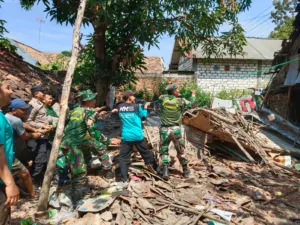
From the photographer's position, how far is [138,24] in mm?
7121

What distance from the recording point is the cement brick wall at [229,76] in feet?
64.7

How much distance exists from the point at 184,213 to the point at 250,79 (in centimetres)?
1807

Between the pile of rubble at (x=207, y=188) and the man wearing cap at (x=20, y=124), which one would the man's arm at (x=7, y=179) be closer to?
the man wearing cap at (x=20, y=124)

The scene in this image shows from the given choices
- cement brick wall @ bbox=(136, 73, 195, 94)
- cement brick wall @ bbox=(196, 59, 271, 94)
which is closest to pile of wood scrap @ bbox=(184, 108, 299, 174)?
cement brick wall @ bbox=(136, 73, 195, 94)

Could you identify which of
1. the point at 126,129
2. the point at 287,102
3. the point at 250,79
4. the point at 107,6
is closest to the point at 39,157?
the point at 126,129

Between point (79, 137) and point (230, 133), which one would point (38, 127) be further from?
point (230, 133)

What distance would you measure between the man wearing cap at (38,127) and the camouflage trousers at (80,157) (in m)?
0.35

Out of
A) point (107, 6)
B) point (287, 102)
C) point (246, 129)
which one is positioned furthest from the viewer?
point (287, 102)

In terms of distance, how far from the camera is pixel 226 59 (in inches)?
766

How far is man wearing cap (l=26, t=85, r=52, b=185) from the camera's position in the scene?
4.68 meters

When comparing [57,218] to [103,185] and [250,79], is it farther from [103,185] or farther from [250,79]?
[250,79]

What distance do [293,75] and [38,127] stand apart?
8.00m

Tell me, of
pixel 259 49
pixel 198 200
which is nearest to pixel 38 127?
pixel 198 200

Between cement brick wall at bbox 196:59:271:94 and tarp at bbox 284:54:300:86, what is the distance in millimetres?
10136
